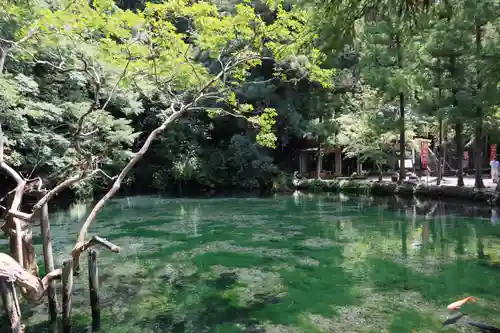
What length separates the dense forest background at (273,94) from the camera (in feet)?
20.4

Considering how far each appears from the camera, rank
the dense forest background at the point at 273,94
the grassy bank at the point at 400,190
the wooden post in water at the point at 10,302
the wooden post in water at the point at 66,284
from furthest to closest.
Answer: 1. the grassy bank at the point at 400,190
2. the dense forest background at the point at 273,94
3. the wooden post in water at the point at 66,284
4. the wooden post in water at the point at 10,302

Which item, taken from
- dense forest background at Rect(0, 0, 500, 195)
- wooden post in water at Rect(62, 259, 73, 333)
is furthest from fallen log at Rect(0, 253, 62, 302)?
dense forest background at Rect(0, 0, 500, 195)

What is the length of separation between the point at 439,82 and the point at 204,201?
46.7 ft

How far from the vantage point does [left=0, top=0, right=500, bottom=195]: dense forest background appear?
6.21 meters

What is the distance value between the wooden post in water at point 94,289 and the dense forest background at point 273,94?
155 centimetres

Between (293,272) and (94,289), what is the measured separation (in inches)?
187

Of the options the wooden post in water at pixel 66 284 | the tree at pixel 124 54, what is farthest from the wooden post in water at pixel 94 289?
the wooden post in water at pixel 66 284

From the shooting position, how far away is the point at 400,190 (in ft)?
72.0

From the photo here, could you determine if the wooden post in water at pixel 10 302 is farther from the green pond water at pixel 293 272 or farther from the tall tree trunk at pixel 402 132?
the tall tree trunk at pixel 402 132

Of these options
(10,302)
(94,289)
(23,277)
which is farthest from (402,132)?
(10,302)

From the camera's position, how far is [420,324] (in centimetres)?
635

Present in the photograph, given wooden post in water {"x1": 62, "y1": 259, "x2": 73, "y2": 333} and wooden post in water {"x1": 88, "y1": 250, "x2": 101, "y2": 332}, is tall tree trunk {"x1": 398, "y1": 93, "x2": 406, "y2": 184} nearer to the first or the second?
wooden post in water {"x1": 88, "y1": 250, "x2": 101, "y2": 332}

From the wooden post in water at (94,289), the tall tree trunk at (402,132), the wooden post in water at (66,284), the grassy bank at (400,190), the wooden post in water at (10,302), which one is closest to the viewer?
the wooden post in water at (10,302)

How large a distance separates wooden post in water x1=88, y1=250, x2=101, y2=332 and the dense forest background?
5.08 feet
